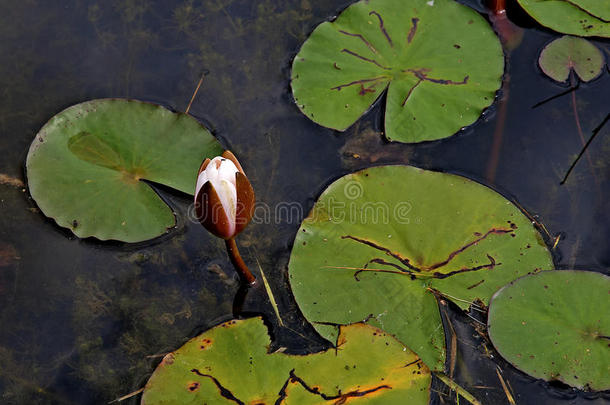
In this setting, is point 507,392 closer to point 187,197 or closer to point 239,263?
point 239,263

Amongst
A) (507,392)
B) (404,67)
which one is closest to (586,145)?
(404,67)

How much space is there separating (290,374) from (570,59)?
2386 millimetres

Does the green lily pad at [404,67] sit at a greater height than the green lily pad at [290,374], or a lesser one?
greater

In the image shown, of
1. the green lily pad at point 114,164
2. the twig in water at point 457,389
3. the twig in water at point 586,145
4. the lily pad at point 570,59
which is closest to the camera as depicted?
the twig in water at point 457,389

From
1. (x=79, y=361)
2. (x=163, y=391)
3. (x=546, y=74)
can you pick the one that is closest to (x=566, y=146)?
(x=546, y=74)

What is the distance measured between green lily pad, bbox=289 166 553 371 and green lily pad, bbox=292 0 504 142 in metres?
0.37

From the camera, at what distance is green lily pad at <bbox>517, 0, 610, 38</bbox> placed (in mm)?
Answer: 3350

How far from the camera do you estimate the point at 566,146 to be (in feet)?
10.3

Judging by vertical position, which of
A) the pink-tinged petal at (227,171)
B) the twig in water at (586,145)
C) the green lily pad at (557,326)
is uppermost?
the pink-tinged petal at (227,171)

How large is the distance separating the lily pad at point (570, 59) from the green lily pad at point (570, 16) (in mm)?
57

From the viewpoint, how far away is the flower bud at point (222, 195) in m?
2.22

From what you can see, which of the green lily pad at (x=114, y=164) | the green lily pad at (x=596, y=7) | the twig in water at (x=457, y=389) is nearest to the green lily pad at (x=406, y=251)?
the twig in water at (x=457, y=389)

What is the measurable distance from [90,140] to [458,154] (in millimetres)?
1926

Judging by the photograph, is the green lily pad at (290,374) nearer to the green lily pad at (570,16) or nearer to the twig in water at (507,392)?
the twig in water at (507,392)
